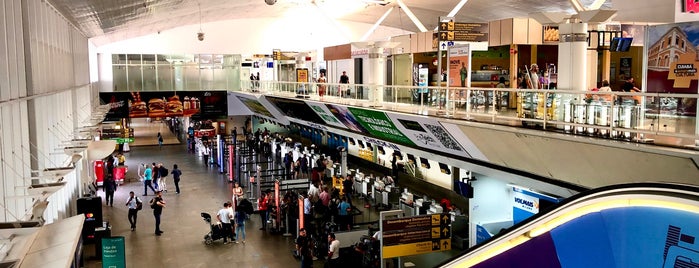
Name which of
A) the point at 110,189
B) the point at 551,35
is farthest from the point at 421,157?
the point at 110,189

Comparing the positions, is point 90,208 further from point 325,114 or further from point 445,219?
point 325,114

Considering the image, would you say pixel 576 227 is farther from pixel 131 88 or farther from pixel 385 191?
pixel 131 88

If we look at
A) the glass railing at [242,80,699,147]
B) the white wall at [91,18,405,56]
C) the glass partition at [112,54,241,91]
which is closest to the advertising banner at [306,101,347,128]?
the glass railing at [242,80,699,147]

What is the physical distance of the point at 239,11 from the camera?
37156mm

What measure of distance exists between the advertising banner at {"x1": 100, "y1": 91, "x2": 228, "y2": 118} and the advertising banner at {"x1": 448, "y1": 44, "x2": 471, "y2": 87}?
23225 millimetres

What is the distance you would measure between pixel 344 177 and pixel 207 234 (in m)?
6.69

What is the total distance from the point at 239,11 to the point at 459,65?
2405 centimetres

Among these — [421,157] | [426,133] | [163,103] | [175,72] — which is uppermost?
[175,72]

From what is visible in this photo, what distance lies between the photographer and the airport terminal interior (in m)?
A: 5.77

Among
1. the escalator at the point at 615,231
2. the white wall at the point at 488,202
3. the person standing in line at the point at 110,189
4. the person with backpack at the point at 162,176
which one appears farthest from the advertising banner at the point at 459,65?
the person with backpack at the point at 162,176

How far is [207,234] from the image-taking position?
17094 millimetres

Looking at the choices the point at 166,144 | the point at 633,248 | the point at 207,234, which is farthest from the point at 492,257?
the point at 166,144

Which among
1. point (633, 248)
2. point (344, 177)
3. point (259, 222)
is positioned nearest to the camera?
point (633, 248)

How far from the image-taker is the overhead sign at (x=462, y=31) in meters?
15.8
